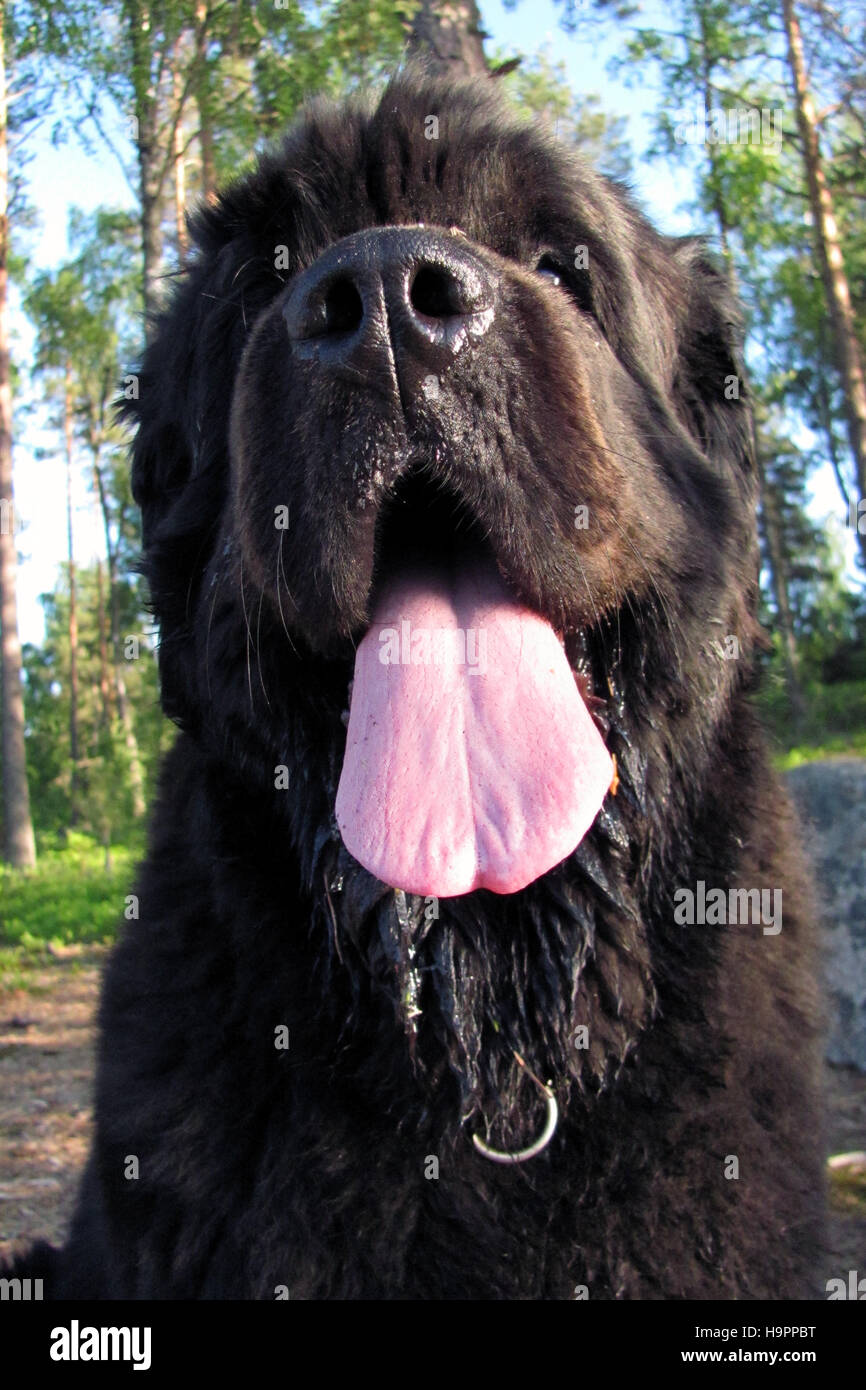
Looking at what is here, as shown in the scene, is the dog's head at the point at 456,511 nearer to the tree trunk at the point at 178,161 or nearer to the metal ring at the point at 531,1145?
the metal ring at the point at 531,1145

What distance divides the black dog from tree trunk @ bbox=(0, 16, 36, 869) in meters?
12.5

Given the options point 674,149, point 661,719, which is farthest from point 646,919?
point 674,149

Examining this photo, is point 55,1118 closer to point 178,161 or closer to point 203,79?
point 203,79

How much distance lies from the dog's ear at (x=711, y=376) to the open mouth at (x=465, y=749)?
95cm

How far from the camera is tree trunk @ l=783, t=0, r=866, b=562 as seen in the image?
479 inches

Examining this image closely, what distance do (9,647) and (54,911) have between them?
19.0 ft

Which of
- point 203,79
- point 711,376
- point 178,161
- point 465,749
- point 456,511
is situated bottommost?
point 465,749

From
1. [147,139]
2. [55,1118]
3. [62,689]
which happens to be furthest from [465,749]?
[62,689]

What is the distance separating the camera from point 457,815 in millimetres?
1829

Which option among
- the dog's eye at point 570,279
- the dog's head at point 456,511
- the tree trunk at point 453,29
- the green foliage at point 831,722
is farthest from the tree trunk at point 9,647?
the dog's eye at point 570,279

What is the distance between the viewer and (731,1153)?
209cm

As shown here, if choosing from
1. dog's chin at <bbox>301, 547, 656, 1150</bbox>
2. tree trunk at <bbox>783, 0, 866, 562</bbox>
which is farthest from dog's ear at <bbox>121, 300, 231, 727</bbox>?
tree trunk at <bbox>783, 0, 866, 562</bbox>

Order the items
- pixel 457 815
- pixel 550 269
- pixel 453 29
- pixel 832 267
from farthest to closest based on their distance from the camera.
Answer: pixel 832 267
pixel 453 29
pixel 550 269
pixel 457 815

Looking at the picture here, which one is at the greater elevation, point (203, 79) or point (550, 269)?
point (203, 79)
